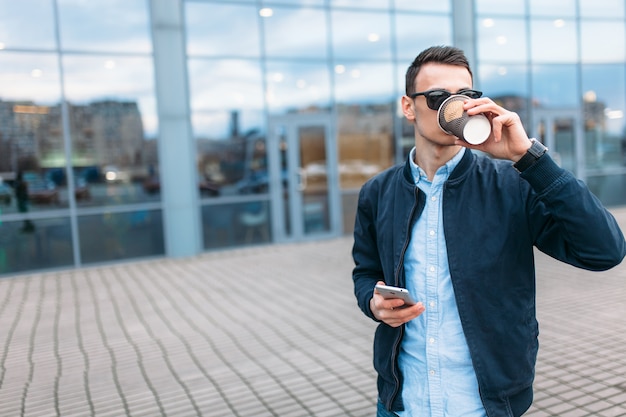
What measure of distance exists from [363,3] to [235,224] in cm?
585

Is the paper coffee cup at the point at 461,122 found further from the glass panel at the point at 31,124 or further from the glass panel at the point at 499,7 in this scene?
the glass panel at the point at 499,7

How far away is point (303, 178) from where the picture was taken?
463 inches

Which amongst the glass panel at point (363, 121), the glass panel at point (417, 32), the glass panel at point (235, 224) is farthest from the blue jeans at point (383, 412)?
the glass panel at point (417, 32)

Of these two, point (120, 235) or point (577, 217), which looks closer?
point (577, 217)

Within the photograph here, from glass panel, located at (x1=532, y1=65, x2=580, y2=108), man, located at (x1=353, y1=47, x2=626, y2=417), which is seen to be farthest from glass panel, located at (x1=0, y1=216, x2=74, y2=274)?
glass panel, located at (x1=532, y1=65, x2=580, y2=108)

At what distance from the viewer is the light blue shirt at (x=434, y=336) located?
168 cm

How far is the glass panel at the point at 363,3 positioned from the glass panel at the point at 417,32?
1.48 feet

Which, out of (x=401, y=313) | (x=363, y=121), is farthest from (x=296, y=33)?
(x=401, y=313)

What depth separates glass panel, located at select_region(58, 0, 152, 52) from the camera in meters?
9.86

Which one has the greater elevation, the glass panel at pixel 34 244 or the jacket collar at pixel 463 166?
the jacket collar at pixel 463 166

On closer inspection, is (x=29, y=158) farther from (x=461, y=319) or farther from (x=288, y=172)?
(x=461, y=319)

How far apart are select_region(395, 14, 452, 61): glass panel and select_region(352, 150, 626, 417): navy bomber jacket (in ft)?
37.5

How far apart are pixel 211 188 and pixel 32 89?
375 centimetres

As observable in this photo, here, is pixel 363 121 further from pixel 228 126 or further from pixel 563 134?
pixel 563 134
